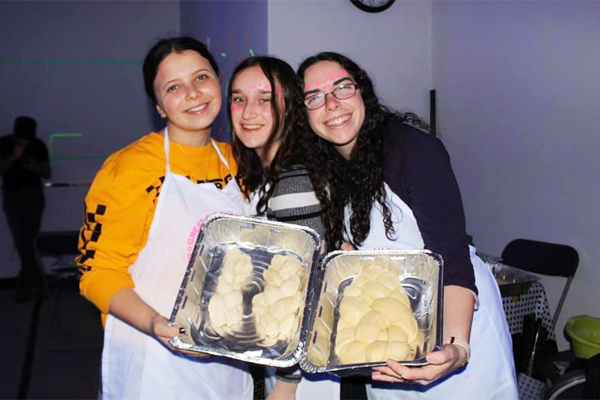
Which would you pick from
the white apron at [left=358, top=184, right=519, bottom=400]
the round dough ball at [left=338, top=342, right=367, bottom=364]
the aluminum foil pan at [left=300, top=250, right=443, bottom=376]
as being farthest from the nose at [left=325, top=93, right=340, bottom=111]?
the round dough ball at [left=338, top=342, right=367, bottom=364]

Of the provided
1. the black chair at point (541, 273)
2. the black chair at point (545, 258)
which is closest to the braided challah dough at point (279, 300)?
the black chair at point (541, 273)

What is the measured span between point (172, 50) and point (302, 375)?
900 millimetres

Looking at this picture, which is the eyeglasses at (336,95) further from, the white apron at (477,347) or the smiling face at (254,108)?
the white apron at (477,347)

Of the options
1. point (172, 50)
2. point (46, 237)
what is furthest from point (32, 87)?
point (172, 50)

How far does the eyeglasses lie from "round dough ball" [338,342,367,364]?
1.92 feet

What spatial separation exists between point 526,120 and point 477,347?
176 centimetres

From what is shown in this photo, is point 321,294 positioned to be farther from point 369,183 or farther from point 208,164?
point 208,164

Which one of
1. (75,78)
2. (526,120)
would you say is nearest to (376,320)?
(526,120)

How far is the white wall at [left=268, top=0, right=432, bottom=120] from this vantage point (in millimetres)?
2912

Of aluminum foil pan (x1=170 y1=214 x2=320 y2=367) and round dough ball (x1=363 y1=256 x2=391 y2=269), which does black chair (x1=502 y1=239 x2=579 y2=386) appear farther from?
aluminum foil pan (x1=170 y1=214 x2=320 y2=367)

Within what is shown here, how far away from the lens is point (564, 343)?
2.67m

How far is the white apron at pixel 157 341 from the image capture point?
132 cm

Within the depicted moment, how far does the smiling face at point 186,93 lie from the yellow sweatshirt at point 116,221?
0.13 meters

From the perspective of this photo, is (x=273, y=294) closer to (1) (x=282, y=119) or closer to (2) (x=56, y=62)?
(1) (x=282, y=119)
